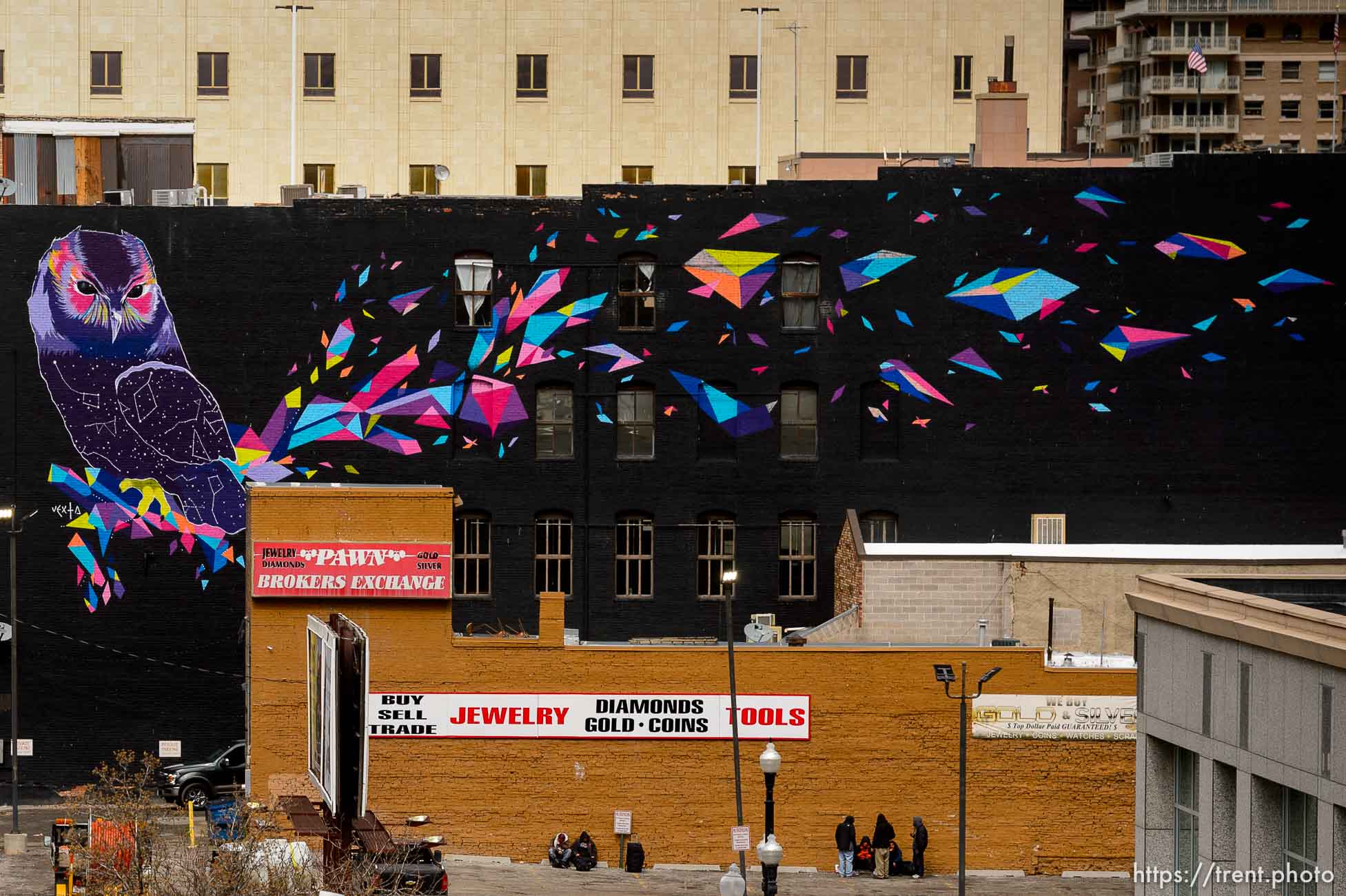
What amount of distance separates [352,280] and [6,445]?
457 inches

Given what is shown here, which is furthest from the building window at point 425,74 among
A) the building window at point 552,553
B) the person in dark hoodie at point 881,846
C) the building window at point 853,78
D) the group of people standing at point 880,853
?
the person in dark hoodie at point 881,846

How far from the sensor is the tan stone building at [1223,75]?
131 meters

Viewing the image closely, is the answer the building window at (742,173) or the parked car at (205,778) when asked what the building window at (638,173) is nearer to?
the building window at (742,173)

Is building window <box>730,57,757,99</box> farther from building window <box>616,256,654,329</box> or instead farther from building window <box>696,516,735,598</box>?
building window <box>696,516,735,598</box>

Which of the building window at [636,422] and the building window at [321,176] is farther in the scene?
the building window at [321,176]

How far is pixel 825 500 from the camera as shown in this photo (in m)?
66.8

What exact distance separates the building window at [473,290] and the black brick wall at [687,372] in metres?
0.37

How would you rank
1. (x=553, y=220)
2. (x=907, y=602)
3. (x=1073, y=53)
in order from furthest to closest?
1. (x=1073, y=53)
2. (x=553, y=220)
3. (x=907, y=602)

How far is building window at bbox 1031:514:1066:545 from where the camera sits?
66.6 meters

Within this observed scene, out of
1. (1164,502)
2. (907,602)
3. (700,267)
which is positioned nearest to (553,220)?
(700,267)

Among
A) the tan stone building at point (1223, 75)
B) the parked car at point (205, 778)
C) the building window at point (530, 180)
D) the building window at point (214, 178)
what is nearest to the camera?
the parked car at point (205, 778)

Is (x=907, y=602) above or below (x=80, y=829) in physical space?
above

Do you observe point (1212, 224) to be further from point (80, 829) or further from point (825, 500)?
point (80, 829)

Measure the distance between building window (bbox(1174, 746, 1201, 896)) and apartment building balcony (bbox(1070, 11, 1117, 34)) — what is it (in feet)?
345
